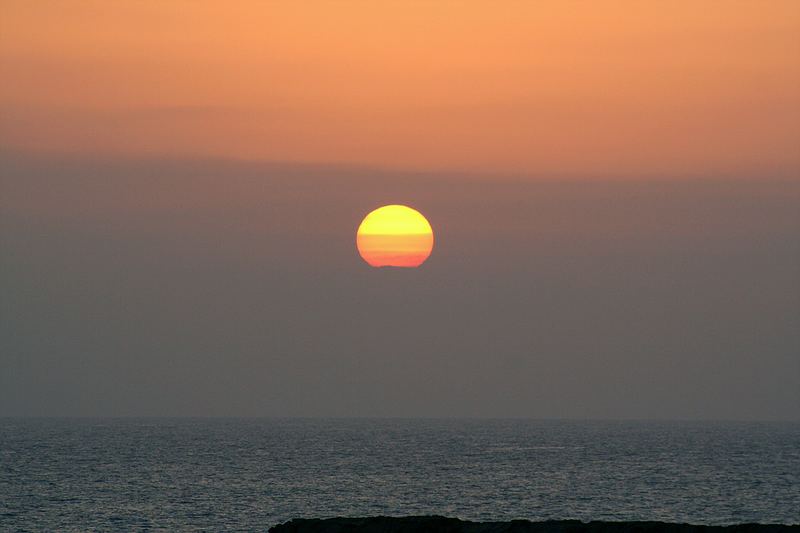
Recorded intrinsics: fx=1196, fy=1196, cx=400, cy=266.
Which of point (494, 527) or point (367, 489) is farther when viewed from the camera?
point (367, 489)

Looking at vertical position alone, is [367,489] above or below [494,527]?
below

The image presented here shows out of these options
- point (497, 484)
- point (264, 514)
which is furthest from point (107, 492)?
point (497, 484)

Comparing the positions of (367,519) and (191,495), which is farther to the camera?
(191,495)

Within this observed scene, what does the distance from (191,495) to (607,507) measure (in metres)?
35.7

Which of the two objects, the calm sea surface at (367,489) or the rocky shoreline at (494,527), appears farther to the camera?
the calm sea surface at (367,489)

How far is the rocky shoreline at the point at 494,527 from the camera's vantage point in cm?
4038

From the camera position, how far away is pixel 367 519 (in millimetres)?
44844

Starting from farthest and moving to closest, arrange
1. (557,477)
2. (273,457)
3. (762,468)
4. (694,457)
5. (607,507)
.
Result: (694,457)
(273,457)
(762,468)
(557,477)
(607,507)

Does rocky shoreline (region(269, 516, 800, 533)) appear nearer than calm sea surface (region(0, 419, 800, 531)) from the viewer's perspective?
Yes

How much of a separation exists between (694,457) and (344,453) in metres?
54.2

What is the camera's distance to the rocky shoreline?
1590 inches

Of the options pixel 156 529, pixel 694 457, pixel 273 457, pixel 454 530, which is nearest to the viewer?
pixel 454 530

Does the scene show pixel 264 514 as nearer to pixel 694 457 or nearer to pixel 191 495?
pixel 191 495

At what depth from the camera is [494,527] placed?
4288 centimetres
